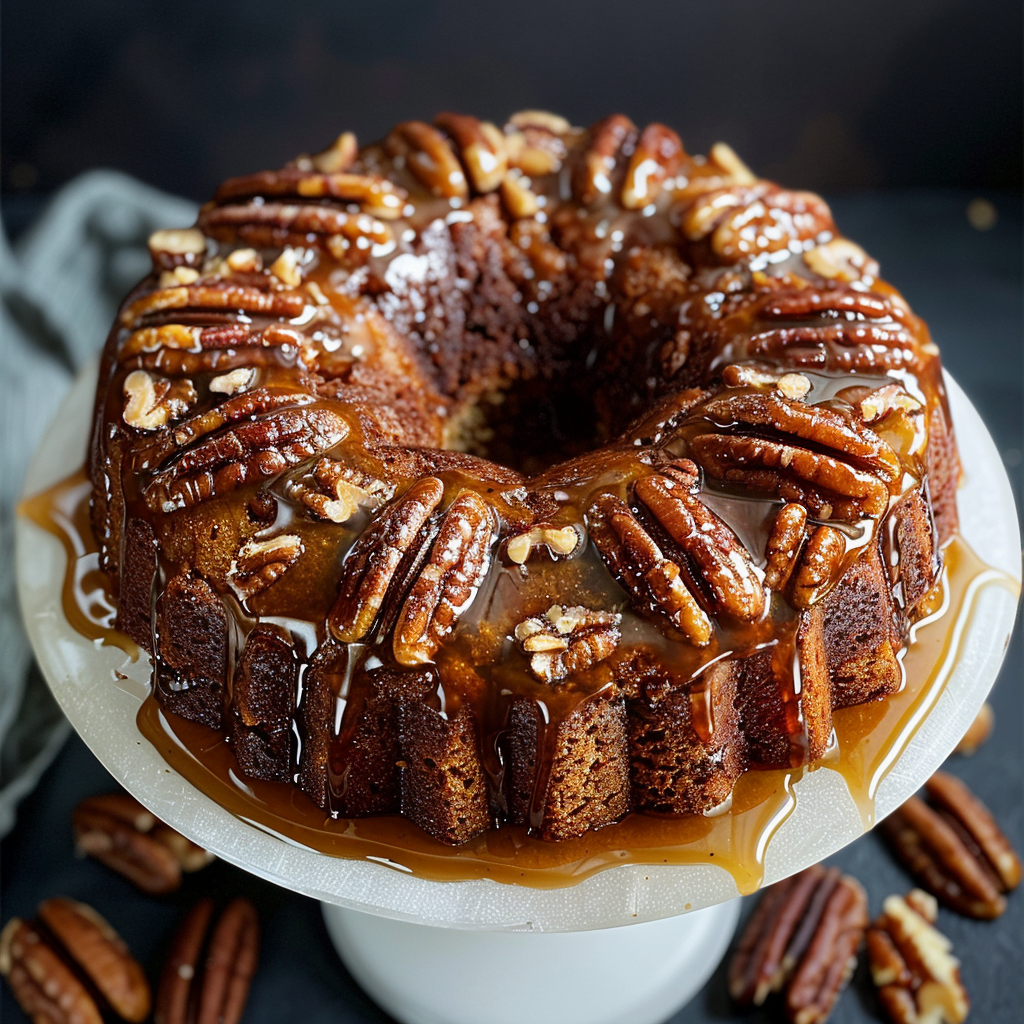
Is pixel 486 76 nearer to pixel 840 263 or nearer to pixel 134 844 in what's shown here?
pixel 840 263

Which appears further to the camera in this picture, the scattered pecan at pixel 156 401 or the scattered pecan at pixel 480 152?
the scattered pecan at pixel 480 152

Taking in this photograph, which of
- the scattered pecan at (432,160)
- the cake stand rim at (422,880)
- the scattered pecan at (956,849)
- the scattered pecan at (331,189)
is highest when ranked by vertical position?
the scattered pecan at (432,160)

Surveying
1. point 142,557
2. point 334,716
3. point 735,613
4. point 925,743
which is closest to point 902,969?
point 925,743

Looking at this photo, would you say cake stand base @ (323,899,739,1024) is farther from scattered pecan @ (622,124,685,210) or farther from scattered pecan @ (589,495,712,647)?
scattered pecan @ (622,124,685,210)

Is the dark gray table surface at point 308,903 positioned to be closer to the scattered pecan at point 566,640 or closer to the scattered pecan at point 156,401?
the scattered pecan at point 566,640

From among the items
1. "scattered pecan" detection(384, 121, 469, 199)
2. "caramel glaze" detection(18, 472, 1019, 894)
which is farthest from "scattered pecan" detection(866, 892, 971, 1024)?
"scattered pecan" detection(384, 121, 469, 199)

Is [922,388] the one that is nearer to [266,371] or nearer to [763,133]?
[266,371]

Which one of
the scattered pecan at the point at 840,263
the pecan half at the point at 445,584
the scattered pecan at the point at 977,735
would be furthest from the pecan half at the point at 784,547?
the scattered pecan at the point at 977,735
